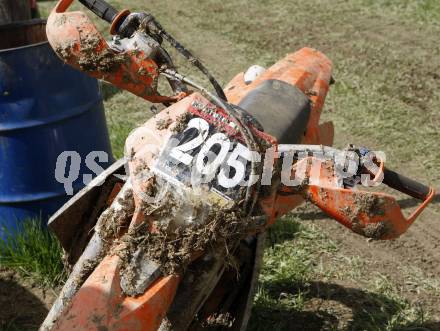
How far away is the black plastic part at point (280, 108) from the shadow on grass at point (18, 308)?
156 cm

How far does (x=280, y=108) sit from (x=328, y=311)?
1.20m

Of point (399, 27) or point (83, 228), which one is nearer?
point (83, 228)

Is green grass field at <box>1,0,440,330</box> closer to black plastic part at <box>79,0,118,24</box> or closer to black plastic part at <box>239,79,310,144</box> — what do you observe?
black plastic part at <box>239,79,310,144</box>

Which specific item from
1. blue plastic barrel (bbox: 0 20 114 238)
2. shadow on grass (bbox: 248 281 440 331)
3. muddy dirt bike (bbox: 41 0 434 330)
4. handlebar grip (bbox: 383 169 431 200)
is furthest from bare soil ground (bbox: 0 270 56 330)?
handlebar grip (bbox: 383 169 431 200)

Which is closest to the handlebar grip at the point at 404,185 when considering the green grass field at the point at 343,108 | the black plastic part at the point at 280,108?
the black plastic part at the point at 280,108

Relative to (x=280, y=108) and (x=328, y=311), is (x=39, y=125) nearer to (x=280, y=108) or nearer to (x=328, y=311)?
(x=280, y=108)

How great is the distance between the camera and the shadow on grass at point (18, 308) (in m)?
3.31

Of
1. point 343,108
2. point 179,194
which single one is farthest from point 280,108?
point 343,108

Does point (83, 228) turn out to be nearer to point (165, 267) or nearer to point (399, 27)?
point (165, 267)

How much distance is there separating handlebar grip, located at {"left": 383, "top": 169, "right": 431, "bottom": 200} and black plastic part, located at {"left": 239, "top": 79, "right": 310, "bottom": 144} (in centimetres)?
49

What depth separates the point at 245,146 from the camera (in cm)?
206

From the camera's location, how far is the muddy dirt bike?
1.95 metres

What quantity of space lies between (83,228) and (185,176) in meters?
0.76

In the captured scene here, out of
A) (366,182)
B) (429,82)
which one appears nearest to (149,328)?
(366,182)
